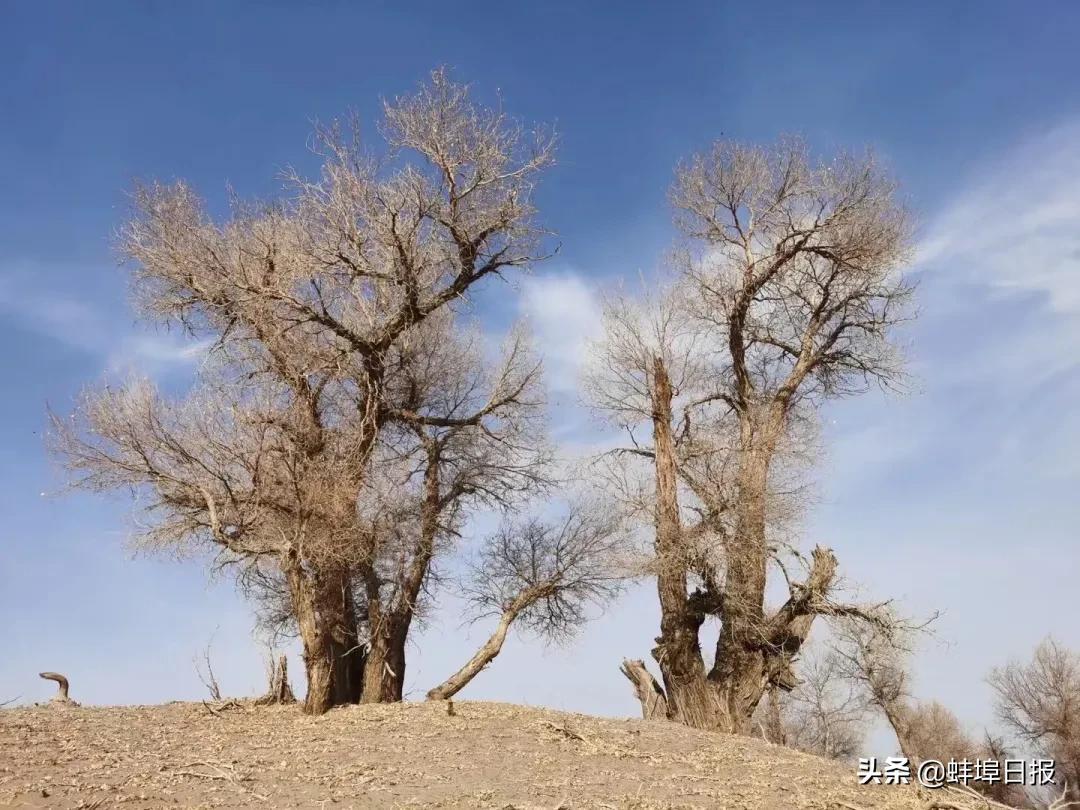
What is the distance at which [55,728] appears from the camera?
416 inches

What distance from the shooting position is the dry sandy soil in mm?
7824

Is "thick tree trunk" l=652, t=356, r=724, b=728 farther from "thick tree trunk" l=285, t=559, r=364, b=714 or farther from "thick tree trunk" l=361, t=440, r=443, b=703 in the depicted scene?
"thick tree trunk" l=285, t=559, r=364, b=714

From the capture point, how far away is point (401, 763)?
9.06 m

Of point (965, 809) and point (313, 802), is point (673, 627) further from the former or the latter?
point (313, 802)

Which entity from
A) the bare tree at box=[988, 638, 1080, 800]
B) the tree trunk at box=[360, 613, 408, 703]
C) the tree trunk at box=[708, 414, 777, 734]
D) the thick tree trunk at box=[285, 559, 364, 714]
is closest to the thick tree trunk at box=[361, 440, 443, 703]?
Answer: the tree trunk at box=[360, 613, 408, 703]

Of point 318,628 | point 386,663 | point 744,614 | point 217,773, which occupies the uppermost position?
point 744,614

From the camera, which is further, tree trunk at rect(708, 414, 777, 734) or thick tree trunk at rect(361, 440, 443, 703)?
tree trunk at rect(708, 414, 777, 734)

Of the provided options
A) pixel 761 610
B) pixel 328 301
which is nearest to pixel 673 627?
pixel 761 610

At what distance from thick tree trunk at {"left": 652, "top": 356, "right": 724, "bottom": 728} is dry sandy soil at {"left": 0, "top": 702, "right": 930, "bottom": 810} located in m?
2.06

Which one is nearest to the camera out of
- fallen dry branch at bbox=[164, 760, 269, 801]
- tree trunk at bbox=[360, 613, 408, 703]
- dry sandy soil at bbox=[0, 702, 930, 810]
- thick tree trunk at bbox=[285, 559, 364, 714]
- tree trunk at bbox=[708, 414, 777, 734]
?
dry sandy soil at bbox=[0, 702, 930, 810]

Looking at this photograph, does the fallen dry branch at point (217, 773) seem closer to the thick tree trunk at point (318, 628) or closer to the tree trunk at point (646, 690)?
the thick tree trunk at point (318, 628)

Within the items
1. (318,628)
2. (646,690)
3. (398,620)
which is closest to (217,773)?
(318,628)

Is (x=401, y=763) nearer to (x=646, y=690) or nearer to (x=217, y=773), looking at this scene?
(x=217, y=773)

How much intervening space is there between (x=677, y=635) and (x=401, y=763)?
656 centimetres
